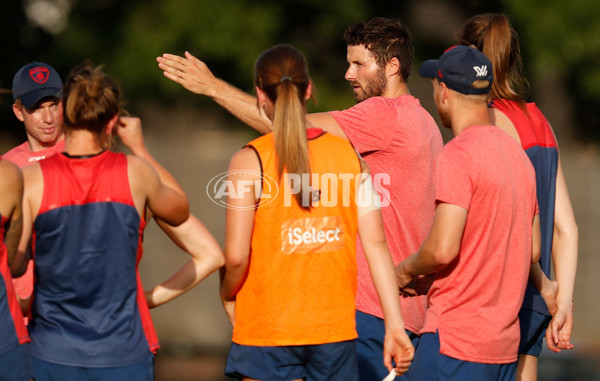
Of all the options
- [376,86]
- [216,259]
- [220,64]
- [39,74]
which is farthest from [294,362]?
[220,64]

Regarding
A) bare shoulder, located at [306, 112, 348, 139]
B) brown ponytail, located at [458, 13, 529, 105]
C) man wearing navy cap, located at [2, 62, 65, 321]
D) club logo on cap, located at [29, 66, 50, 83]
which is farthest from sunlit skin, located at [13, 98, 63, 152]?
brown ponytail, located at [458, 13, 529, 105]

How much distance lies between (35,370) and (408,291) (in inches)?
66.1

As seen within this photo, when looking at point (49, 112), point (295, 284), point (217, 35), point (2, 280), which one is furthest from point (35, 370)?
point (217, 35)

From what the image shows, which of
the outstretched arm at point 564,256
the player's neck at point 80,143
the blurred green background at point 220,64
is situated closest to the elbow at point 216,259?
the player's neck at point 80,143

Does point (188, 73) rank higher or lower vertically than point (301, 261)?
higher

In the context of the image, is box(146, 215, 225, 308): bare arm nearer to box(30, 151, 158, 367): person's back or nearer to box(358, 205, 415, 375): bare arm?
box(30, 151, 158, 367): person's back

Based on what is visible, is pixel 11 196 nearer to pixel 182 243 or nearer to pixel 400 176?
pixel 182 243

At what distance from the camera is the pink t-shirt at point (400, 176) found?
13.8 ft

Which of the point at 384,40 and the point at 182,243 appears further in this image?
the point at 384,40

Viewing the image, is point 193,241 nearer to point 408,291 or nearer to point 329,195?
point 329,195

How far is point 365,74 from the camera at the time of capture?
14.8 feet

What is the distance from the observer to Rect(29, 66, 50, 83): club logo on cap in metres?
4.32

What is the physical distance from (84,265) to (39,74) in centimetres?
155

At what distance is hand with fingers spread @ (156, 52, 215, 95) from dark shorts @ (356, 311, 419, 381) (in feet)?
4.49
